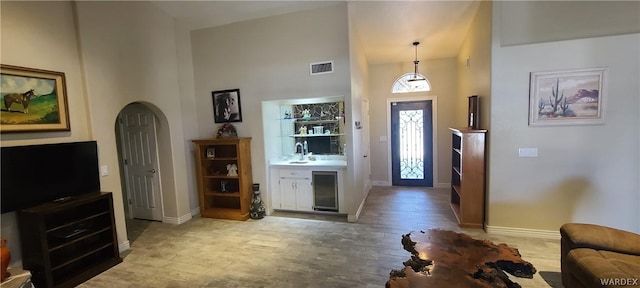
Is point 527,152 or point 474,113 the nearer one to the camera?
point 527,152

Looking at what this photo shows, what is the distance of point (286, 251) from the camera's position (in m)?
3.26

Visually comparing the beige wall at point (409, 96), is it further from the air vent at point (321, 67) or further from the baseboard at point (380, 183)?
the air vent at point (321, 67)

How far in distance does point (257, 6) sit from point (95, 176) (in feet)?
10.4

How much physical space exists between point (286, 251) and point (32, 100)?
3183 millimetres

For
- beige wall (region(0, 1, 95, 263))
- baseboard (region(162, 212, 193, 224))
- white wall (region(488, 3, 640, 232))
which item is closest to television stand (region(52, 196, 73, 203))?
beige wall (region(0, 1, 95, 263))

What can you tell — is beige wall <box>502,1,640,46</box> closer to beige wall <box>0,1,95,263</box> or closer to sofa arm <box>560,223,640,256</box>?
sofa arm <box>560,223,640,256</box>

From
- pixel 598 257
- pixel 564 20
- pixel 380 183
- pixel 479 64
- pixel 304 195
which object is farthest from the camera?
pixel 380 183

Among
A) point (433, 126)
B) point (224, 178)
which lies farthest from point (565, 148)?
point (224, 178)

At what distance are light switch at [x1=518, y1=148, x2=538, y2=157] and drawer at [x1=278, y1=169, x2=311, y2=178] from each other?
9.81ft

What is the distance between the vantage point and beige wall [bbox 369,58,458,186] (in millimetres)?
5855

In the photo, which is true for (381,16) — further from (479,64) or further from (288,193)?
(288,193)

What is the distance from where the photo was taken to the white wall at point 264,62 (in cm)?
400

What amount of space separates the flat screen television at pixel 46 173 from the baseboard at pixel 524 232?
513 centimetres

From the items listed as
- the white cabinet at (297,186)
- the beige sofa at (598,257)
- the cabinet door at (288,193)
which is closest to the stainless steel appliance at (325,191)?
the white cabinet at (297,186)
